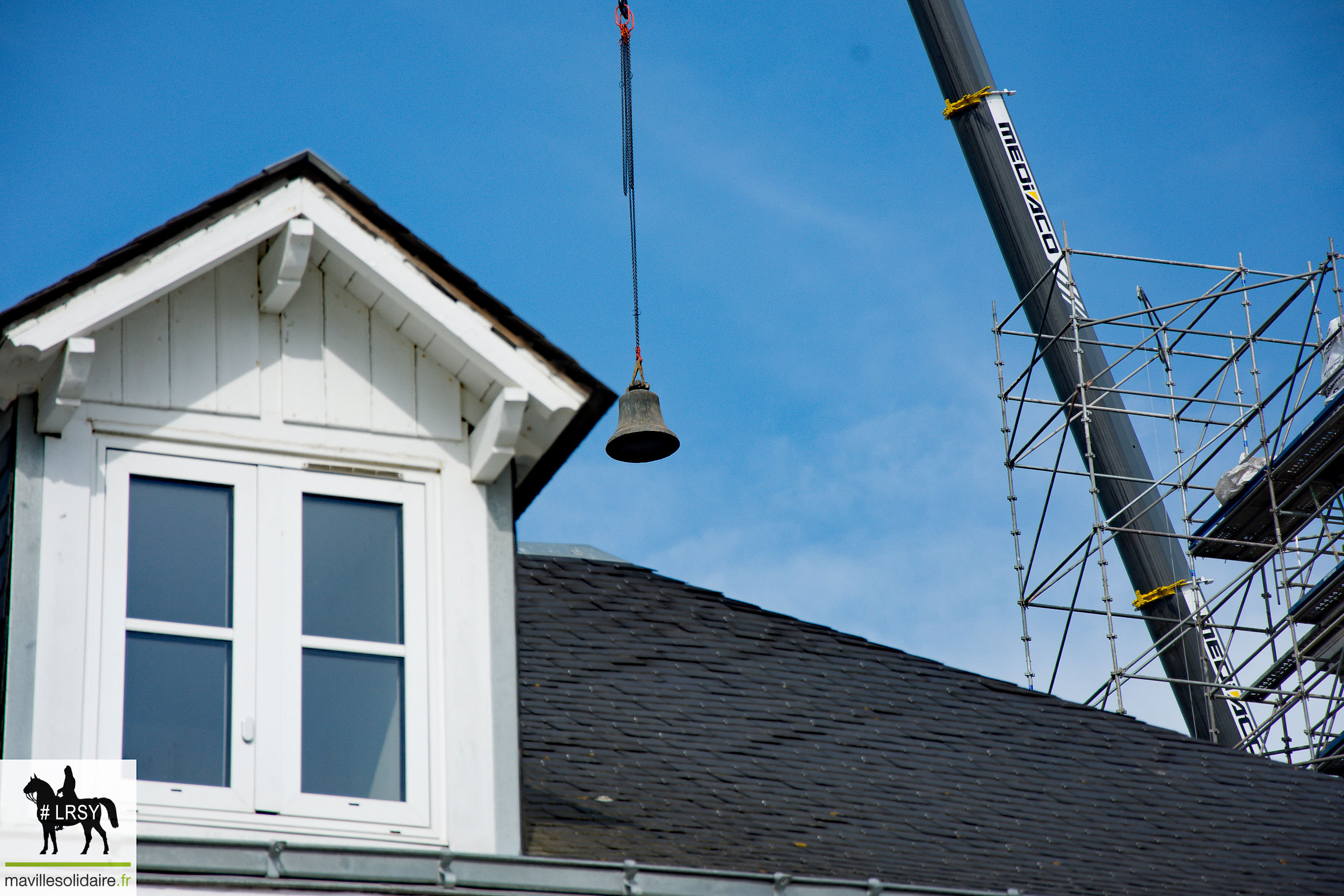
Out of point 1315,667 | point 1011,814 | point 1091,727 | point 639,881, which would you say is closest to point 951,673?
point 1091,727

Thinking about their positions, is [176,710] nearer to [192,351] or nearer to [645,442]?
[192,351]

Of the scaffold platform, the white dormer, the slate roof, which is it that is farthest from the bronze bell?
the scaffold platform

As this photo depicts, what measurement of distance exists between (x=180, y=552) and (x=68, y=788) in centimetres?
93

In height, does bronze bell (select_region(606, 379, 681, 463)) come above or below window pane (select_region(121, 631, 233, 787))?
above

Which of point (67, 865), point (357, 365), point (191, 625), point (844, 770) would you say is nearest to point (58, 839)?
point (67, 865)

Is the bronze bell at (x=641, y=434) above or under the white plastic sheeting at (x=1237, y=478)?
under

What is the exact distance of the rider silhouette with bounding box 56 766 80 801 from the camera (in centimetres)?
513

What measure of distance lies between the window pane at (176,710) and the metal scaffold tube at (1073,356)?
64.8 feet

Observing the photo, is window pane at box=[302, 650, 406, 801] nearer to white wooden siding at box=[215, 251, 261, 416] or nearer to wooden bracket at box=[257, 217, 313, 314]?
white wooden siding at box=[215, 251, 261, 416]

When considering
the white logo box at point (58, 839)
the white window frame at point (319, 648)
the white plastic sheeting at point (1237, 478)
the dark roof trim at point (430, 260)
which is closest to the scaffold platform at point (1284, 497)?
the white plastic sheeting at point (1237, 478)

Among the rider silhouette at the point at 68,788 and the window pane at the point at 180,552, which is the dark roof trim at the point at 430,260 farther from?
the rider silhouette at the point at 68,788

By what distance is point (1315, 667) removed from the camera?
22.9 m

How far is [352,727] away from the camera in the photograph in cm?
575

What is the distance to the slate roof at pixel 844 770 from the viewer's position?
23.2 ft
